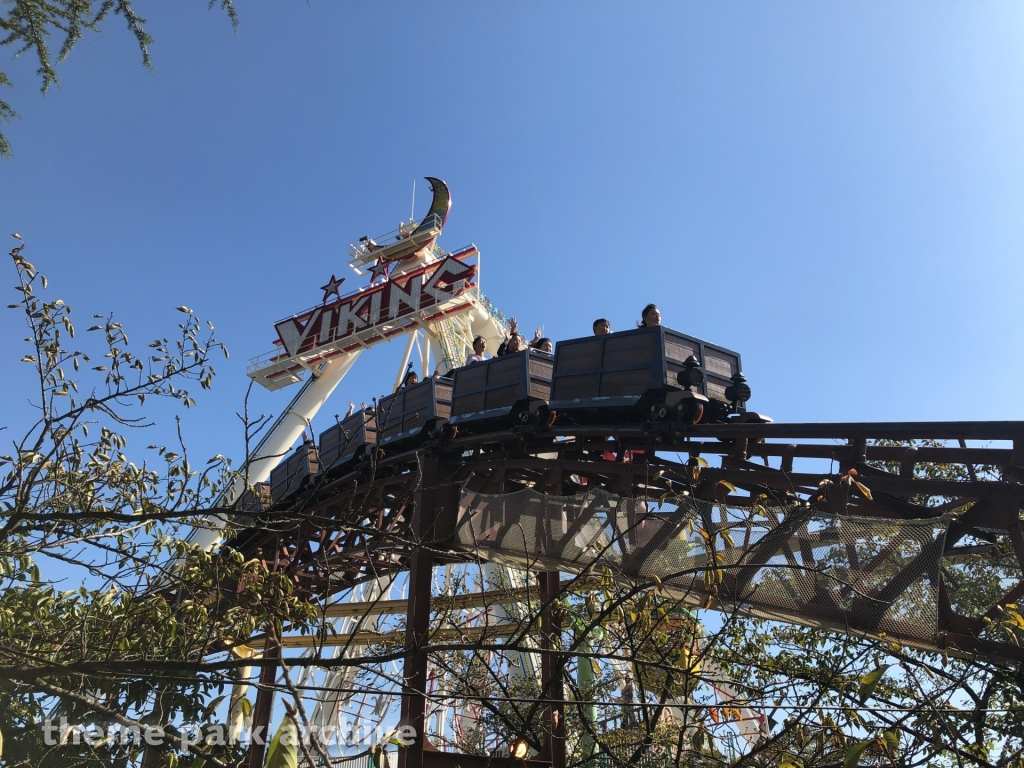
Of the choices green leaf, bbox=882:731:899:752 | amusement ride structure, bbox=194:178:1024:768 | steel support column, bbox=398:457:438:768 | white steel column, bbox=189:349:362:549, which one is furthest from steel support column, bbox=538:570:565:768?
white steel column, bbox=189:349:362:549

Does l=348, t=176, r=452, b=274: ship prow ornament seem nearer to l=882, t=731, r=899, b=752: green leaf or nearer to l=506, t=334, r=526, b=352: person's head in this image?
l=506, t=334, r=526, b=352: person's head

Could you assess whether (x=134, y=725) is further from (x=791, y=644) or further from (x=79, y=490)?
(x=791, y=644)

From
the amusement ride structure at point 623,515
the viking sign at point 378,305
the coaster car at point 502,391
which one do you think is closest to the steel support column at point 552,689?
the amusement ride structure at point 623,515

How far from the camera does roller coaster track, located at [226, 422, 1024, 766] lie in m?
4.62

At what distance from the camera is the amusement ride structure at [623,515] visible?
4.55 meters

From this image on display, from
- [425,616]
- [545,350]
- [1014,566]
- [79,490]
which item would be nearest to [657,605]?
[1014,566]

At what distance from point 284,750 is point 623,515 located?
380cm

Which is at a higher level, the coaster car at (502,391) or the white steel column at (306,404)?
the white steel column at (306,404)

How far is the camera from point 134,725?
2.95 meters

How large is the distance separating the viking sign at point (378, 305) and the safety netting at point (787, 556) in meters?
14.2

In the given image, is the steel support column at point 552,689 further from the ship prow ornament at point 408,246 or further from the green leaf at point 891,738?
the ship prow ornament at point 408,246

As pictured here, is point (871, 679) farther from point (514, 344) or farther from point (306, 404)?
point (306, 404)

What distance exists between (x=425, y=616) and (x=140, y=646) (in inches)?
161

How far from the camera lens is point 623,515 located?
6.02 metres
